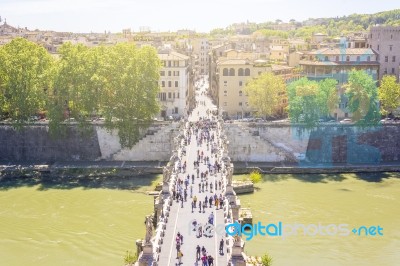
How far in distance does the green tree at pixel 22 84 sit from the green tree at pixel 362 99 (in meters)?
29.5

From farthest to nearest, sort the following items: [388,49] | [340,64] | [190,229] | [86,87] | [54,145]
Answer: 1. [388,49]
2. [340,64]
3. [54,145]
4. [86,87]
5. [190,229]

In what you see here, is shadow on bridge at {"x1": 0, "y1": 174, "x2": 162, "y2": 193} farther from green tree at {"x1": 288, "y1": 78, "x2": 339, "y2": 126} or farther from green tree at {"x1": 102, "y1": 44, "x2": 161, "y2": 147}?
green tree at {"x1": 288, "y1": 78, "x2": 339, "y2": 126}

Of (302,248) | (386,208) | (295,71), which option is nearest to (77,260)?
(302,248)

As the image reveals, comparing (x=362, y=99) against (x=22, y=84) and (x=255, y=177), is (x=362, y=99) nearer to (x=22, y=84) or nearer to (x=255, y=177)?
(x=255, y=177)

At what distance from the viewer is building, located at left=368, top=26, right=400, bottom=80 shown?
6719 centimetres

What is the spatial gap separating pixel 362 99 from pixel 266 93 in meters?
10.2

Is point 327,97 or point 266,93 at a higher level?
point 266,93

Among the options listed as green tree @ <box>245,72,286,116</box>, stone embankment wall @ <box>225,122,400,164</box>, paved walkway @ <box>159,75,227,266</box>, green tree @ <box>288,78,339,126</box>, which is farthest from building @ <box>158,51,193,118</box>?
paved walkway @ <box>159,75,227,266</box>

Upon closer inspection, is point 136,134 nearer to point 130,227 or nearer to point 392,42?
point 130,227

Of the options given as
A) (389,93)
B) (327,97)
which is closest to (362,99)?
(327,97)

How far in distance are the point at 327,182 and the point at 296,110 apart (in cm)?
966

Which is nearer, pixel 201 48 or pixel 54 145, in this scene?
pixel 54 145

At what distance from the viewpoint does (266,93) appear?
6256cm

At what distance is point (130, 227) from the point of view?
38188 mm
